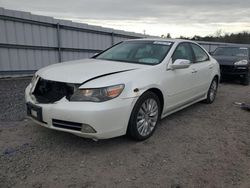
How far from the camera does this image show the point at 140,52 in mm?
4770

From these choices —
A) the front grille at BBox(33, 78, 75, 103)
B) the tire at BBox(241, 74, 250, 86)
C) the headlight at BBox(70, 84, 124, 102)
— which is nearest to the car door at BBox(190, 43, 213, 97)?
the headlight at BBox(70, 84, 124, 102)

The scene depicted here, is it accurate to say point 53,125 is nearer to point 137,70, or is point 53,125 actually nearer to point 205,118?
point 137,70

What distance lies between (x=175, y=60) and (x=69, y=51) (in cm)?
763

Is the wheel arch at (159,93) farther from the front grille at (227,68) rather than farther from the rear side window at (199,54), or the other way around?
the front grille at (227,68)

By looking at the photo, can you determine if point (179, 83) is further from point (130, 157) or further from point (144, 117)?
point (130, 157)

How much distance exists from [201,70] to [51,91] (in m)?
3.33

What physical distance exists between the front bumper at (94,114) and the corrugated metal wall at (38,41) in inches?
256

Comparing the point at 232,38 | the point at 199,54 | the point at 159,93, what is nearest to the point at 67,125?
the point at 159,93

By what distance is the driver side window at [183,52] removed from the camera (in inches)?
188

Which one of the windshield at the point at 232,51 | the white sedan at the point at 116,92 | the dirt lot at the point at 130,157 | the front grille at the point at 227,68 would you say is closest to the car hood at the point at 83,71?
the white sedan at the point at 116,92

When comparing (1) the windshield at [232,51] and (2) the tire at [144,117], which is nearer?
(2) the tire at [144,117]

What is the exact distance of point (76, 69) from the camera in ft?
12.7

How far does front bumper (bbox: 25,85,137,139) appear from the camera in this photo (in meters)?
3.25

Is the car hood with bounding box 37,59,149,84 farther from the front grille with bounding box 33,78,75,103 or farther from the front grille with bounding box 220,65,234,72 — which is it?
the front grille with bounding box 220,65,234,72
